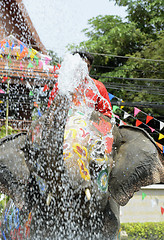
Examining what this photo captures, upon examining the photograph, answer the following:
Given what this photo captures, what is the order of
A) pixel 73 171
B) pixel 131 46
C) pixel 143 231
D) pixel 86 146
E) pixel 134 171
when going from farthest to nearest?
pixel 131 46
pixel 143 231
pixel 134 171
pixel 86 146
pixel 73 171

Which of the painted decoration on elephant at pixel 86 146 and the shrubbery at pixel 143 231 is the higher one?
the painted decoration on elephant at pixel 86 146

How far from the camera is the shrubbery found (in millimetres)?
5523

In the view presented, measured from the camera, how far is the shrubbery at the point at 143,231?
552 centimetres

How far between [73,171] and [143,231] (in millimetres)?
4291

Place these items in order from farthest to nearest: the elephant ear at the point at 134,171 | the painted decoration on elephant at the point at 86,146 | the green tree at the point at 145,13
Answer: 1. the green tree at the point at 145,13
2. the elephant ear at the point at 134,171
3. the painted decoration on elephant at the point at 86,146

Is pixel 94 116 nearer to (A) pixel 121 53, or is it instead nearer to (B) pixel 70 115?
(B) pixel 70 115

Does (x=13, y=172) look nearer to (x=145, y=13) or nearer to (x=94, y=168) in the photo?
(x=94, y=168)

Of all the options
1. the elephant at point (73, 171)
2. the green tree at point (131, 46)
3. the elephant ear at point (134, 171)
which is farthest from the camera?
the green tree at point (131, 46)

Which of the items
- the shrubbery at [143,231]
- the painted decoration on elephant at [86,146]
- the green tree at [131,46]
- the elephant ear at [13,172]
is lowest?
the shrubbery at [143,231]

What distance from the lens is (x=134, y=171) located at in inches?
85.6

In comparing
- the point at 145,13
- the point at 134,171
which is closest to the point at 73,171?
the point at 134,171

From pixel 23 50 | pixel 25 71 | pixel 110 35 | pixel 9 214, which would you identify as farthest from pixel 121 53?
pixel 9 214

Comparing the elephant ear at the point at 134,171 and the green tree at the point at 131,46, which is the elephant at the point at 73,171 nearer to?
the elephant ear at the point at 134,171

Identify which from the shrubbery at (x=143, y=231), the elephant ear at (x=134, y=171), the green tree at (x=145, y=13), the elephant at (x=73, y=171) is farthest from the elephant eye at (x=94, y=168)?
the green tree at (x=145, y=13)
